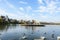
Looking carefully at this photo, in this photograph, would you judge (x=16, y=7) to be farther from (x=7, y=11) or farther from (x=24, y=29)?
(x=24, y=29)

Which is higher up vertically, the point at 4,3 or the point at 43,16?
the point at 4,3

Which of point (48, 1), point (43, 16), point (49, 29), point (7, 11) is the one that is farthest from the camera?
point (49, 29)

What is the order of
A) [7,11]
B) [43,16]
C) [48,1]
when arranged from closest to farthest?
1. [48,1]
2. [43,16]
3. [7,11]

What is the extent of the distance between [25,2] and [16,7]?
398 mm

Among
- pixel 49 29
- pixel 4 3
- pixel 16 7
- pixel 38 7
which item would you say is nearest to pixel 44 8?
pixel 38 7

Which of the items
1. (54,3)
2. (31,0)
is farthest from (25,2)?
(54,3)

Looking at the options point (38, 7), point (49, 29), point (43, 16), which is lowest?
point (49, 29)

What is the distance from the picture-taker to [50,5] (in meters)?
4.17

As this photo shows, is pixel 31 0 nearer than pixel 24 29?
Yes

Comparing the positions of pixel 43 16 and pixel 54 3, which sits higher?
pixel 54 3

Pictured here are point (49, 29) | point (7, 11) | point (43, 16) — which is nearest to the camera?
point (43, 16)

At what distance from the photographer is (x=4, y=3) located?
461 centimetres

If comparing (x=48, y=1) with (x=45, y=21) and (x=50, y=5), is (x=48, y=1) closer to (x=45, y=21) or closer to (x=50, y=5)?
(x=50, y=5)

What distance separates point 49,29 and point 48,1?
7.13 feet
